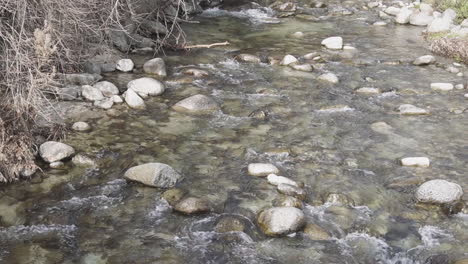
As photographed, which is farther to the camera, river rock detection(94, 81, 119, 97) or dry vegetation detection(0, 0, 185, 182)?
river rock detection(94, 81, 119, 97)

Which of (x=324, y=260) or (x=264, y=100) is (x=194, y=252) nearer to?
(x=324, y=260)

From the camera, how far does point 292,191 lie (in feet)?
16.5

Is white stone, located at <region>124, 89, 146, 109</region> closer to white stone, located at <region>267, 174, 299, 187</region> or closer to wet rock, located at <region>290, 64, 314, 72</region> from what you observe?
white stone, located at <region>267, 174, 299, 187</region>

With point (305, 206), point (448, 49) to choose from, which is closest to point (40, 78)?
point (305, 206)

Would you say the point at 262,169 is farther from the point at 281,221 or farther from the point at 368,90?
the point at 368,90

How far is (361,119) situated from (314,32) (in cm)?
570

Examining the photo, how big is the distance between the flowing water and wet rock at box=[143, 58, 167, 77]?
0.27 m

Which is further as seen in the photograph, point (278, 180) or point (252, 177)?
point (252, 177)

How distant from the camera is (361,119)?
7.09 meters

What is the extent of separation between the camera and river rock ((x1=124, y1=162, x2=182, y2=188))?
201 inches

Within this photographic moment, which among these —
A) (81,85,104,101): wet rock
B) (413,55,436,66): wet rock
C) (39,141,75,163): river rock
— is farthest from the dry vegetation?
(413,55,436,66): wet rock

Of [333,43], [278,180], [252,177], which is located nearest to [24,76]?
[252,177]

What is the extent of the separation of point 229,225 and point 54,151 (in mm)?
2276

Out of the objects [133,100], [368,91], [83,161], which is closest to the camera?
[83,161]
